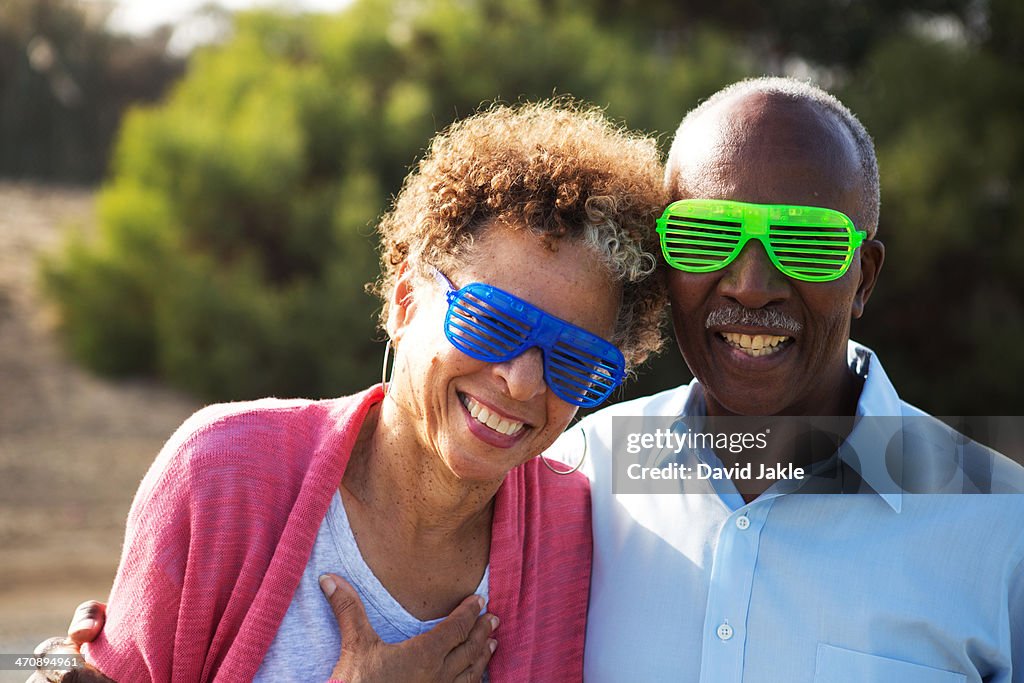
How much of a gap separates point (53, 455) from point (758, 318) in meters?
8.94

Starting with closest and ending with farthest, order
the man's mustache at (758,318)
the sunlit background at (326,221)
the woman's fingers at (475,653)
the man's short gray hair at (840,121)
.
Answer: the woman's fingers at (475,653)
the man's mustache at (758,318)
the man's short gray hair at (840,121)
the sunlit background at (326,221)

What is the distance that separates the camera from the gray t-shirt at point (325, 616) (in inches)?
89.1

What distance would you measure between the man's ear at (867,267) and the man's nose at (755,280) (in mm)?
257

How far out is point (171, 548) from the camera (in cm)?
222

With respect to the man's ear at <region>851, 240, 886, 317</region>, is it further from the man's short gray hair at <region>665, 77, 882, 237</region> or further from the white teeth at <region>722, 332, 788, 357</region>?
the white teeth at <region>722, 332, 788, 357</region>

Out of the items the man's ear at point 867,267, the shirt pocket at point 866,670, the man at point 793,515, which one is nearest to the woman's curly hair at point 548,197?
the man at point 793,515

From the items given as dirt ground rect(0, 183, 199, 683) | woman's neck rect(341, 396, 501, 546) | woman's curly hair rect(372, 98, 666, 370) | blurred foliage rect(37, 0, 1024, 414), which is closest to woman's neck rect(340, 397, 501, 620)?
woman's neck rect(341, 396, 501, 546)

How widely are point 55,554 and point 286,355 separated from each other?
9.68 ft

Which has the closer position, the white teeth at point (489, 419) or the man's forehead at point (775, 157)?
the white teeth at point (489, 419)

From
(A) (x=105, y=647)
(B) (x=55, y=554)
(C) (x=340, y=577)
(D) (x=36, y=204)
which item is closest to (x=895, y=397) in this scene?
(C) (x=340, y=577)

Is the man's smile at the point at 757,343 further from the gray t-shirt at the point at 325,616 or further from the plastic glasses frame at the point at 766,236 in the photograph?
the gray t-shirt at the point at 325,616

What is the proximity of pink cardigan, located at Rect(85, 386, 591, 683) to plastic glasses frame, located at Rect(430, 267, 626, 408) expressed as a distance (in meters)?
0.40

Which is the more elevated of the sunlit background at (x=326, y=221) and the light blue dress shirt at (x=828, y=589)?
the sunlit background at (x=326, y=221)

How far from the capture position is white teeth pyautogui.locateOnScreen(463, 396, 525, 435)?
226 centimetres
